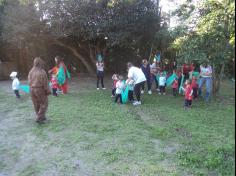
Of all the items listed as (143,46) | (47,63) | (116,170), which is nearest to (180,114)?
(116,170)

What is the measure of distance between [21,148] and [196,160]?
369cm

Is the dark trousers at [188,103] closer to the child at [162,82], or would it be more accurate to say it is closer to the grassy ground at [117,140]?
the grassy ground at [117,140]

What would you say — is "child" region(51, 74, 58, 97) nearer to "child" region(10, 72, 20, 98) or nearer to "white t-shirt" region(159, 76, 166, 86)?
"child" region(10, 72, 20, 98)

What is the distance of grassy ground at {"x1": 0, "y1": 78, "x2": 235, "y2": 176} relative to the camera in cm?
605

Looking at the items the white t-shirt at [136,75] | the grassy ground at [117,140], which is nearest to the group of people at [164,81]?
the white t-shirt at [136,75]

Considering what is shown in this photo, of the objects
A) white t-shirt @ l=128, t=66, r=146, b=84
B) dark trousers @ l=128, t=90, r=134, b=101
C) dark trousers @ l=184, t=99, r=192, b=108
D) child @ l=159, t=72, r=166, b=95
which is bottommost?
dark trousers @ l=184, t=99, r=192, b=108

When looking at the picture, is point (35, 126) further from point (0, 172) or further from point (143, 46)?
point (143, 46)

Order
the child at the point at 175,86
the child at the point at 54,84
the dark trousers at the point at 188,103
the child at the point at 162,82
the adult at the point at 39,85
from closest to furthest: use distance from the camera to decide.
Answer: the adult at the point at 39,85 < the dark trousers at the point at 188,103 < the child at the point at 54,84 < the child at the point at 162,82 < the child at the point at 175,86

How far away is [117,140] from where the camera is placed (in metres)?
7.41

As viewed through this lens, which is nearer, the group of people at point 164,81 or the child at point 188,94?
the child at point 188,94

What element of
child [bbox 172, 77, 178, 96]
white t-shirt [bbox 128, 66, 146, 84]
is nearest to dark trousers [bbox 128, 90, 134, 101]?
white t-shirt [bbox 128, 66, 146, 84]

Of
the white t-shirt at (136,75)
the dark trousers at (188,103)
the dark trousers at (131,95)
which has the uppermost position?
the white t-shirt at (136,75)

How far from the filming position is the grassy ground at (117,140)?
6.05 meters

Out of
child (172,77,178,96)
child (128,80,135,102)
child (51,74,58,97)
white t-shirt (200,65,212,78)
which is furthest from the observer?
child (172,77,178,96)
